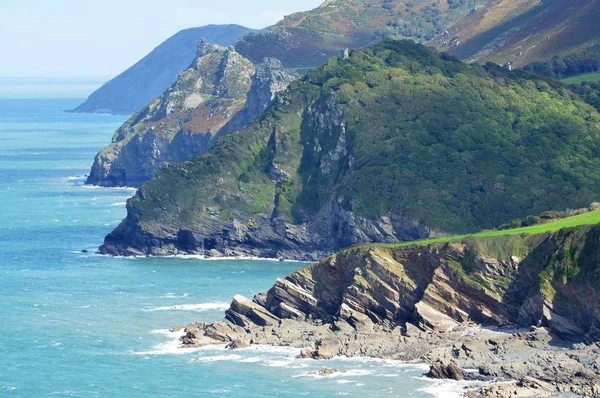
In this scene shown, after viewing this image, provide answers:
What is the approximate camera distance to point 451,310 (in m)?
132

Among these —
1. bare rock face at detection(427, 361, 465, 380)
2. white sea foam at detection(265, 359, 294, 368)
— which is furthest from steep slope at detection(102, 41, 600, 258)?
bare rock face at detection(427, 361, 465, 380)

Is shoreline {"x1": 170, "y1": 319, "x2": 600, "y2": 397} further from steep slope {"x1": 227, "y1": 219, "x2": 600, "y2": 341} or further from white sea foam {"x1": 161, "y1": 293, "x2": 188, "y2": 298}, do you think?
white sea foam {"x1": 161, "y1": 293, "x2": 188, "y2": 298}

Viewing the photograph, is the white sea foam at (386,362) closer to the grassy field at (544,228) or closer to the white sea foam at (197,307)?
the grassy field at (544,228)

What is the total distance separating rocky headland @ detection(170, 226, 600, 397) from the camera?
122 metres

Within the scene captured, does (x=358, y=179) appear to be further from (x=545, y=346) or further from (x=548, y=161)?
(x=545, y=346)

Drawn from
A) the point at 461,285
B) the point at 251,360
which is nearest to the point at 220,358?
the point at 251,360

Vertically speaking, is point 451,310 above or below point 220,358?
above

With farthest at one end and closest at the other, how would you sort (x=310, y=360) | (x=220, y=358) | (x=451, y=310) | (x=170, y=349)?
1. (x=170, y=349)
2. (x=451, y=310)
3. (x=220, y=358)
4. (x=310, y=360)

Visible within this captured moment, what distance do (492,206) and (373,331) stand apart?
185 ft

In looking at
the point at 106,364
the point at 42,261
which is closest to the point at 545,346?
the point at 106,364

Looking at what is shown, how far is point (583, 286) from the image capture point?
125 metres

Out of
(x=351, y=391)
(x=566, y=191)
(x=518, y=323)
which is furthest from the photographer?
(x=566, y=191)

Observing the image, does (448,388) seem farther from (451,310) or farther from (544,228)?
(544,228)

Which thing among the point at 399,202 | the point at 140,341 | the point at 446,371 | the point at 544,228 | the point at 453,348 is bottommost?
the point at 446,371
